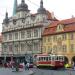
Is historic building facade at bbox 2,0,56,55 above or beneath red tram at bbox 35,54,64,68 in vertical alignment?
above

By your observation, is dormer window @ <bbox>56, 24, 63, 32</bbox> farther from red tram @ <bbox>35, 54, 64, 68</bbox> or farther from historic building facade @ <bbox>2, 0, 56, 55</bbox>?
red tram @ <bbox>35, 54, 64, 68</bbox>

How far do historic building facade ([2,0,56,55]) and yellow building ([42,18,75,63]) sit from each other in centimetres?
252

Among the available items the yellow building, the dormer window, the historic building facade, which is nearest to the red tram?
the yellow building

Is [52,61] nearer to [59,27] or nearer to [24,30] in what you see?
[59,27]

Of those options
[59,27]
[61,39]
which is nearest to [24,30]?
[59,27]

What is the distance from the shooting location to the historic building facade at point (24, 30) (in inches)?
3472

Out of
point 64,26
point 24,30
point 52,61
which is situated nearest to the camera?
point 52,61

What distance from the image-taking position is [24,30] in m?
94.9

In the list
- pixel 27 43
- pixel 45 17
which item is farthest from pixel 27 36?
pixel 45 17

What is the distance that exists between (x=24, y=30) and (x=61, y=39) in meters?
18.3

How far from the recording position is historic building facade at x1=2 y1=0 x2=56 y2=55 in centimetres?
8819

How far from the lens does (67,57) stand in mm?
76750

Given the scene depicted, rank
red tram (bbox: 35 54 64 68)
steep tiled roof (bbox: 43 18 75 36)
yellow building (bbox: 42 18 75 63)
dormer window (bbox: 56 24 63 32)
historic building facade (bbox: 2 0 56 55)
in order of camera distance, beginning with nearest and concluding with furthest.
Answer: red tram (bbox: 35 54 64 68) < yellow building (bbox: 42 18 75 63) < steep tiled roof (bbox: 43 18 75 36) < dormer window (bbox: 56 24 63 32) < historic building facade (bbox: 2 0 56 55)

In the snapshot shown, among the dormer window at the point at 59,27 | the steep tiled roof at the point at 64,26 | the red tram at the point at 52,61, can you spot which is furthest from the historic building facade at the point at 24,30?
the red tram at the point at 52,61
